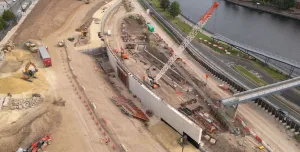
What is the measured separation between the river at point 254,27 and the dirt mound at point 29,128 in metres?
55.6

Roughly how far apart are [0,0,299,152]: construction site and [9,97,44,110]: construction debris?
0.15 m

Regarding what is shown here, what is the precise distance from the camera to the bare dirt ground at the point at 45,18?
68.2 m

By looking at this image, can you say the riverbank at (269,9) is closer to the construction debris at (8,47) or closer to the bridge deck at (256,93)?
the bridge deck at (256,93)

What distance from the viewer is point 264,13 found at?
9650 cm

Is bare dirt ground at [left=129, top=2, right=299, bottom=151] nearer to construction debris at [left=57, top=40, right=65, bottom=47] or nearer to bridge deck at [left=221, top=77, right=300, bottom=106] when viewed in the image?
bridge deck at [left=221, top=77, right=300, bottom=106]

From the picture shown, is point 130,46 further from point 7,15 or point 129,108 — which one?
point 7,15

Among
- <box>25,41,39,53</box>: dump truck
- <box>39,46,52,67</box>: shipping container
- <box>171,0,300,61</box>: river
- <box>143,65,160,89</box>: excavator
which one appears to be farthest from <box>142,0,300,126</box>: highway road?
<box>25,41,39,53</box>: dump truck

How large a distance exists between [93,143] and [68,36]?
131ft

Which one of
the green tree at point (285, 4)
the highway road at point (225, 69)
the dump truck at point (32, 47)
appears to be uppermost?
the green tree at point (285, 4)

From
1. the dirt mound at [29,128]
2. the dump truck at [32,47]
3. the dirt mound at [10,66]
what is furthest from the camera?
the dump truck at [32,47]

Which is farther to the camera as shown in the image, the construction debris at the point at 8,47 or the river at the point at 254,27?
the river at the point at 254,27

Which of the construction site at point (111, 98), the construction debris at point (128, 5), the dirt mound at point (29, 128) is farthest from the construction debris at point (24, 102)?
the construction debris at point (128, 5)

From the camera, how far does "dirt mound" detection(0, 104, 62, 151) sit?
119 ft

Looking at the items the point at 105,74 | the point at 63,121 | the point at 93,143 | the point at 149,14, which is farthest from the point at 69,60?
the point at 149,14
